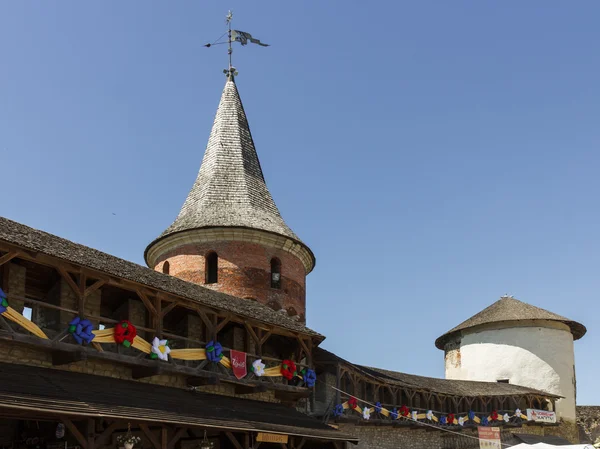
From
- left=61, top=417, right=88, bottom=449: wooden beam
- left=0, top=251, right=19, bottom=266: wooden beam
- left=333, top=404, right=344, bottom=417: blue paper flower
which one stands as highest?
left=0, top=251, right=19, bottom=266: wooden beam

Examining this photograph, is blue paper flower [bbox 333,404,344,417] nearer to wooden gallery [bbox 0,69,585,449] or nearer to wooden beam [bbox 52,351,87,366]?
wooden gallery [bbox 0,69,585,449]

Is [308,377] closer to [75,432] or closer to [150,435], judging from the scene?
[150,435]

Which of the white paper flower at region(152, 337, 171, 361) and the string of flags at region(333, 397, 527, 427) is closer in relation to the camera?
the white paper flower at region(152, 337, 171, 361)

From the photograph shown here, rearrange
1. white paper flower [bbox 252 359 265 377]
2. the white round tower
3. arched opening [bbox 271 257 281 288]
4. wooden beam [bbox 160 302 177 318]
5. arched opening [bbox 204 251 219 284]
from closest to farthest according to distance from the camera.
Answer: wooden beam [bbox 160 302 177 318], white paper flower [bbox 252 359 265 377], arched opening [bbox 204 251 219 284], arched opening [bbox 271 257 281 288], the white round tower

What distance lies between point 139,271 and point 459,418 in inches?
839

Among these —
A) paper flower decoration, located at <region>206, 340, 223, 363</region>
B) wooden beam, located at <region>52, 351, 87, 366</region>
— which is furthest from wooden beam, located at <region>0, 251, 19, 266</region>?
paper flower decoration, located at <region>206, 340, 223, 363</region>

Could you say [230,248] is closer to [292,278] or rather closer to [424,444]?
[292,278]

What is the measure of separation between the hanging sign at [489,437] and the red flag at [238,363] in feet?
50.2

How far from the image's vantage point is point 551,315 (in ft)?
152

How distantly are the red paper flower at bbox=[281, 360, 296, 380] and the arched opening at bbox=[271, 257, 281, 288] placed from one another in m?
8.09

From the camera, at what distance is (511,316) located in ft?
152

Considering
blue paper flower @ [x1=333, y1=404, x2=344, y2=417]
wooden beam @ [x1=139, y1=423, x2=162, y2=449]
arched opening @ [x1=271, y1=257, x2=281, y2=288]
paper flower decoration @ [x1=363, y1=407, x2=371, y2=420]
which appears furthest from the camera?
arched opening @ [x1=271, y1=257, x2=281, y2=288]

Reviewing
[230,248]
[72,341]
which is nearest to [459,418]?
[230,248]

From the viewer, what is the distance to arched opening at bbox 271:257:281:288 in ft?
106
